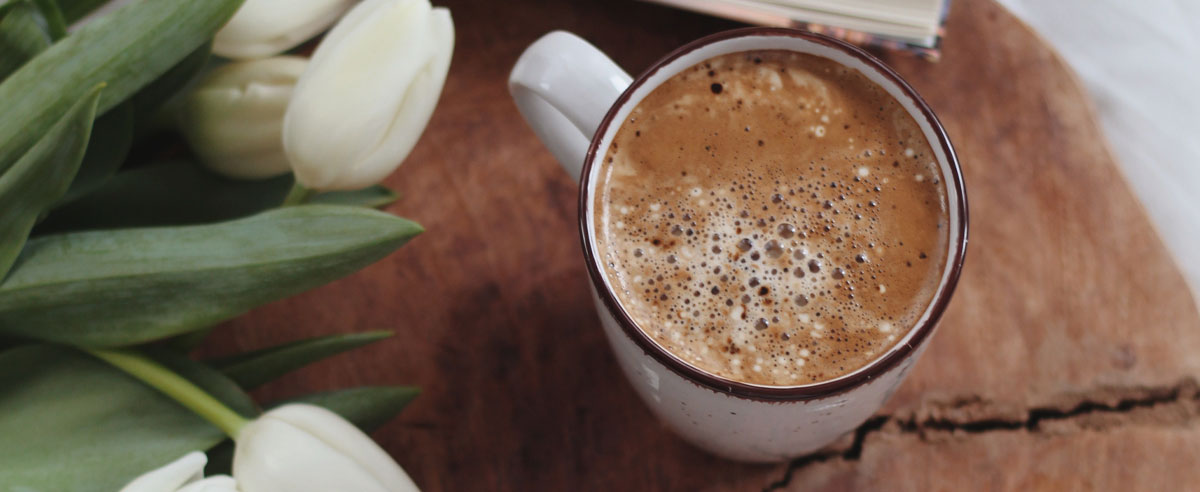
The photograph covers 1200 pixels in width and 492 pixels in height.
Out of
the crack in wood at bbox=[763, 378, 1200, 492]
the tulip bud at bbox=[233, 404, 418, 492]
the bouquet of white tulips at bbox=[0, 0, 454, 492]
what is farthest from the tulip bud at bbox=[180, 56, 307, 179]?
the crack in wood at bbox=[763, 378, 1200, 492]

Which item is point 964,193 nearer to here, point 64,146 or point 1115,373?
point 1115,373

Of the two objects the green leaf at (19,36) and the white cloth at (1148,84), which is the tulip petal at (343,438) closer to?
the green leaf at (19,36)

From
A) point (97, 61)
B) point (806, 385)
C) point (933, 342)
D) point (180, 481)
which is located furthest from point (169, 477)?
point (933, 342)

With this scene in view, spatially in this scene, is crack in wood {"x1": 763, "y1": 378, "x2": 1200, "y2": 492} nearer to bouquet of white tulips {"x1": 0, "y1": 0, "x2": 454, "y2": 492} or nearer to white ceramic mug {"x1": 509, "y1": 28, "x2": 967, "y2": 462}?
white ceramic mug {"x1": 509, "y1": 28, "x2": 967, "y2": 462}

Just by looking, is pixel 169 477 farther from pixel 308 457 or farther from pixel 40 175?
pixel 40 175

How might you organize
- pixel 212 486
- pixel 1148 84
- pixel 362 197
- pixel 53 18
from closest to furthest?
pixel 212 486, pixel 53 18, pixel 362 197, pixel 1148 84

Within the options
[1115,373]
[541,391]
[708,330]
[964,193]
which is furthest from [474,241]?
[1115,373]
